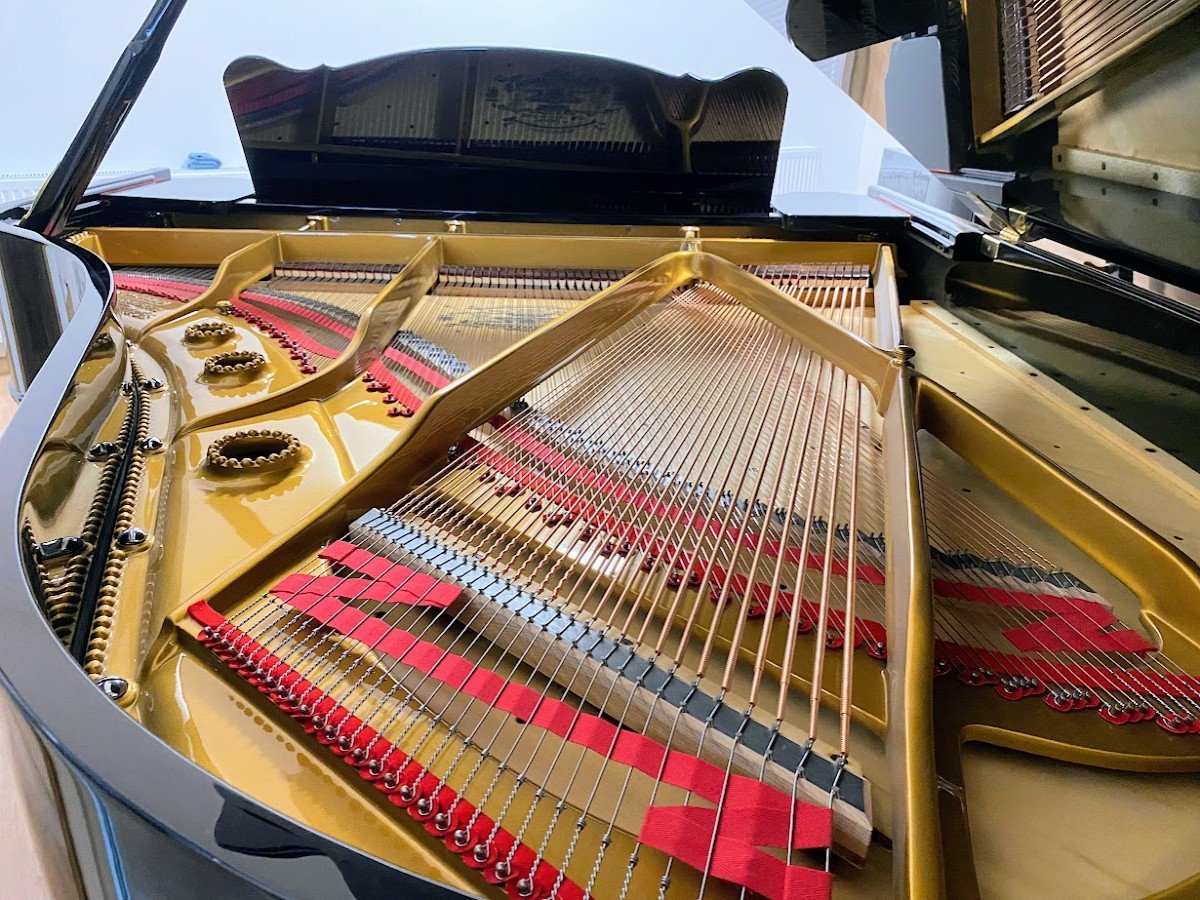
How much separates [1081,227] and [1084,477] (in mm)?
560

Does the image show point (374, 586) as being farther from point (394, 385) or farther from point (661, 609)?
point (394, 385)

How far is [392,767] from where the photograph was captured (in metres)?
0.98

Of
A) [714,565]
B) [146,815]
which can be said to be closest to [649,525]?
[714,565]

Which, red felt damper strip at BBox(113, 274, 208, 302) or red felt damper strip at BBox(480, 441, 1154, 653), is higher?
red felt damper strip at BBox(113, 274, 208, 302)

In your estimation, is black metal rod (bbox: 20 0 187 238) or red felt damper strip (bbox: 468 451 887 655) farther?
black metal rod (bbox: 20 0 187 238)

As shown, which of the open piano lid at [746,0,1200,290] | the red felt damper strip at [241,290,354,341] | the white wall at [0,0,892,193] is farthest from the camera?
the white wall at [0,0,892,193]

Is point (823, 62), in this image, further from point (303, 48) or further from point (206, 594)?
point (303, 48)

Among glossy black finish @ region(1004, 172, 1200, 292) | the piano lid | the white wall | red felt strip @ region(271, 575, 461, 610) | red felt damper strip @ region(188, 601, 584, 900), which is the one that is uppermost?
the white wall

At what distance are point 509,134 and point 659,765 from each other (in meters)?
2.73

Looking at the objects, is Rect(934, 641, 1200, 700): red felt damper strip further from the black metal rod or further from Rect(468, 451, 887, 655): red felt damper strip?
the black metal rod

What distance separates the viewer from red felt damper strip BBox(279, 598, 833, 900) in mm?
805

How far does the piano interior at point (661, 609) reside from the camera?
0.90 m

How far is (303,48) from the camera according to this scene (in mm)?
6484

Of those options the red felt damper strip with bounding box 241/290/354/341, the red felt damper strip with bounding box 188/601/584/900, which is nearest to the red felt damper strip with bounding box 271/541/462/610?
the red felt damper strip with bounding box 188/601/584/900
